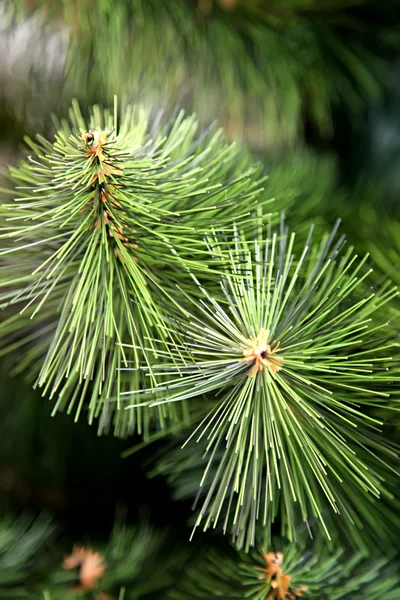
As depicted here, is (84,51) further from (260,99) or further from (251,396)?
(251,396)

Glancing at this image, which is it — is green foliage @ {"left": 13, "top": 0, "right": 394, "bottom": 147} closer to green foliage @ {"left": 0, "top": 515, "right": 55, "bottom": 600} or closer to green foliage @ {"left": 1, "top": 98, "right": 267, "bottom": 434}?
green foliage @ {"left": 1, "top": 98, "right": 267, "bottom": 434}

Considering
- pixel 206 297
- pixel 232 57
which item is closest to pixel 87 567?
pixel 206 297

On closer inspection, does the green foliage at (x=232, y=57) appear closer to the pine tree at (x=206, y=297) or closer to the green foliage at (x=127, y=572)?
the pine tree at (x=206, y=297)

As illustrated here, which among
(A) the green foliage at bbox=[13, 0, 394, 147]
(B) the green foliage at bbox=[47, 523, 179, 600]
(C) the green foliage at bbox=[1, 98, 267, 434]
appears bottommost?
(B) the green foliage at bbox=[47, 523, 179, 600]

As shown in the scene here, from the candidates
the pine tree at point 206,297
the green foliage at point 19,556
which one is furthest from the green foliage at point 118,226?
the green foliage at point 19,556

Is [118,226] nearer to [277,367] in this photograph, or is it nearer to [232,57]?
[277,367]

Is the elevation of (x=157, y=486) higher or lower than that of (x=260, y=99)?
lower

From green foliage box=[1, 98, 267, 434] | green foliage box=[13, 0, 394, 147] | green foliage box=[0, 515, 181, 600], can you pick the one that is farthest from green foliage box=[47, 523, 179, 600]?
green foliage box=[13, 0, 394, 147]

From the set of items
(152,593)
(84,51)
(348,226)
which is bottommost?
(152,593)

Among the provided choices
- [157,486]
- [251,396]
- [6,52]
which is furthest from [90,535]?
[6,52]
